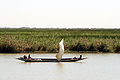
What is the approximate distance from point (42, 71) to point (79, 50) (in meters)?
12.4

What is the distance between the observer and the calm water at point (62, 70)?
62.4 feet

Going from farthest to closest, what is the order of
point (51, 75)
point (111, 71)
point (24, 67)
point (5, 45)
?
point (5, 45) → point (24, 67) → point (111, 71) → point (51, 75)

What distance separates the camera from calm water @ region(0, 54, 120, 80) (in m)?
19.0

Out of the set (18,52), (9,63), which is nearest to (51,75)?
(9,63)

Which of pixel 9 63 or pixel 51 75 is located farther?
pixel 9 63

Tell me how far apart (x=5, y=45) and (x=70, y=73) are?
497 inches

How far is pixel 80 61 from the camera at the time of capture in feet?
86.3

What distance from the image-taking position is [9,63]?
24812mm

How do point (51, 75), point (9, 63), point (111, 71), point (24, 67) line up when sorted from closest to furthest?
point (51, 75), point (111, 71), point (24, 67), point (9, 63)

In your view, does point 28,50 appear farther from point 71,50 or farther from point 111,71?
point 111,71

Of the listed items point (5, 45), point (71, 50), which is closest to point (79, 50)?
point (71, 50)

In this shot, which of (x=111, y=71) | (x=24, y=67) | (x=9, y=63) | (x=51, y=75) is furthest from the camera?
(x=9, y=63)

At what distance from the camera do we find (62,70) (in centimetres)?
2181

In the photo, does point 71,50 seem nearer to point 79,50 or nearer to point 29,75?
point 79,50
